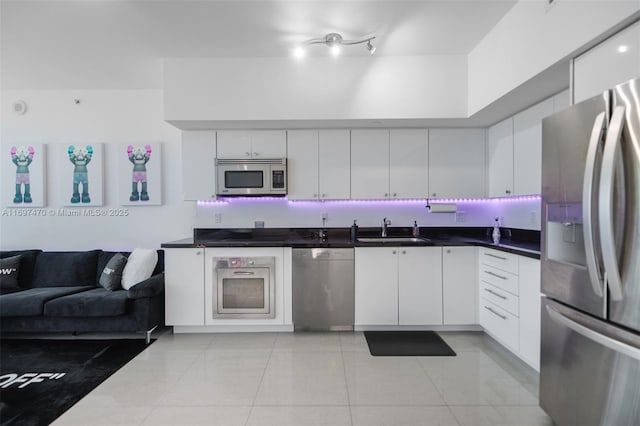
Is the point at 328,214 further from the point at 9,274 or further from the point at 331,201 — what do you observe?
the point at 9,274

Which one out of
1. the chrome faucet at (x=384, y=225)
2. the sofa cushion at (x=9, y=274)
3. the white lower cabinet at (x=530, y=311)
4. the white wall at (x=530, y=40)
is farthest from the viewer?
the chrome faucet at (x=384, y=225)

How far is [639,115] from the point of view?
127cm

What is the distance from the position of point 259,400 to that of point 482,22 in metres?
3.25

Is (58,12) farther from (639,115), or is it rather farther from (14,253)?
(639,115)

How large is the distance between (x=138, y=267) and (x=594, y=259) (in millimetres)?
3628

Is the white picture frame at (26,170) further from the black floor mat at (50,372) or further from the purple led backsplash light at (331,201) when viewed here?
the purple led backsplash light at (331,201)

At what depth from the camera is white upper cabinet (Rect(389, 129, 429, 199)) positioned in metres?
3.53

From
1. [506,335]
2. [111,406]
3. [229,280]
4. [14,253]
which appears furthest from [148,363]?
[506,335]

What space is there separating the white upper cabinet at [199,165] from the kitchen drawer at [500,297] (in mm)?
2886

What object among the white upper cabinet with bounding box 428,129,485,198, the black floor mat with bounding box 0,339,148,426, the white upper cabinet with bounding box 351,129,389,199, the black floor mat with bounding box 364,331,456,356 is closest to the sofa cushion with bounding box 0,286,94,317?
the black floor mat with bounding box 0,339,148,426

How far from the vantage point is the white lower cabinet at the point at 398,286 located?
3.22 meters

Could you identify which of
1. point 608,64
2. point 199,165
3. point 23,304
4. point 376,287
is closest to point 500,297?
point 376,287

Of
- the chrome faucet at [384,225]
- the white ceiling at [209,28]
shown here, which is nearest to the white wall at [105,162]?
the white ceiling at [209,28]

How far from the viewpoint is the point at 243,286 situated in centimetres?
323
